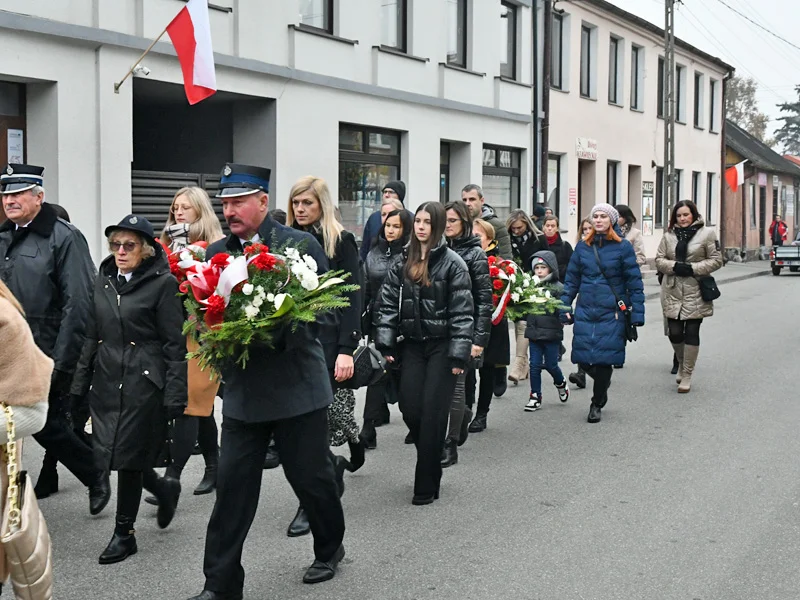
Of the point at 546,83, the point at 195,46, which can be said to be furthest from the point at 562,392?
the point at 546,83

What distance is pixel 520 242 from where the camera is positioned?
10.9m

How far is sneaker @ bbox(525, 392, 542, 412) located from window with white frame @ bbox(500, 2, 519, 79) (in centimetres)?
1521

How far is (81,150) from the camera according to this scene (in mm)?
13508

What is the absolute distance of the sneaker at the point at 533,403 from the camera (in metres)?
9.64

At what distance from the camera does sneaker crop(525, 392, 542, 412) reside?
9641mm

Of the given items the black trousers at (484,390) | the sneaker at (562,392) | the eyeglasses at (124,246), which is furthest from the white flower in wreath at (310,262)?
the sneaker at (562,392)

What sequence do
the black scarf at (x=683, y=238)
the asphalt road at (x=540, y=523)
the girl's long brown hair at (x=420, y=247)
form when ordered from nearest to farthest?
the asphalt road at (x=540, y=523) → the girl's long brown hair at (x=420, y=247) → the black scarf at (x=683, y=238)

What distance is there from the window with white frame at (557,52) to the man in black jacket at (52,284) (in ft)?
71.1

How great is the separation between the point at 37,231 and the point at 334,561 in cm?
262

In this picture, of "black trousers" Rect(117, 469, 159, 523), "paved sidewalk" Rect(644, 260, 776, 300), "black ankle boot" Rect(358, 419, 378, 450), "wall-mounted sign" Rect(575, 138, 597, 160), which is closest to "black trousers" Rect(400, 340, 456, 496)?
"black ankle boot" Rect(358, 419, 378, 450)

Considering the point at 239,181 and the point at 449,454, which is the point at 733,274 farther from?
the point at 239,181

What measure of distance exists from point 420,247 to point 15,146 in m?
8.44

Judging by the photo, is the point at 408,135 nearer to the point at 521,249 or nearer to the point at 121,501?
the point at 521,249

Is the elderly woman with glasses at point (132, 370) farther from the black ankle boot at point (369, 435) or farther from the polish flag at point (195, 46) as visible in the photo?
the polish flag at point (195, 46)
